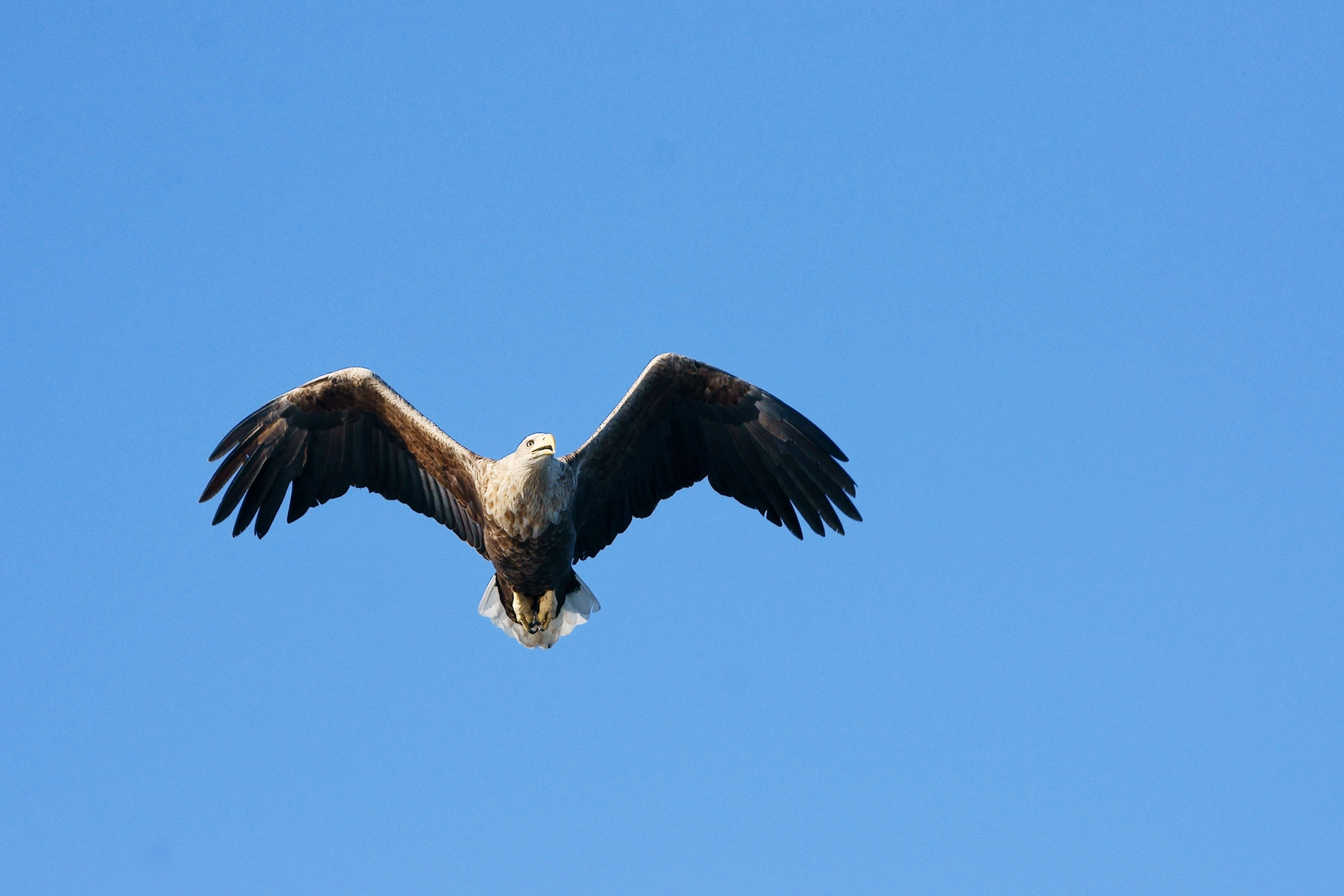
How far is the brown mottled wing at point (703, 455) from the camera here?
905cm

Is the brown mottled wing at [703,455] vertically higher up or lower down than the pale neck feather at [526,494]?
higher up

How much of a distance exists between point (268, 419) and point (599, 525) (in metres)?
2.45

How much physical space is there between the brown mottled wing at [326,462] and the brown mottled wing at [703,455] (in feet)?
3.08

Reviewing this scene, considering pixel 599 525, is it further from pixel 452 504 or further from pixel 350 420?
pixel 350 420

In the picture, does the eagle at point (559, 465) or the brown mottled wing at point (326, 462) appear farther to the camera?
the brown mottled wing at point (326, 462)

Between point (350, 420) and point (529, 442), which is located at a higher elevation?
point (350, 420)

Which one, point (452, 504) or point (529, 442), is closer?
point (529, 442)

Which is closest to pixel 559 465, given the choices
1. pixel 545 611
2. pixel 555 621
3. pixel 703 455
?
pixel 703 455

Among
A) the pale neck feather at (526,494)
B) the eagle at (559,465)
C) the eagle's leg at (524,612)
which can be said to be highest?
the eagle at (559,465)

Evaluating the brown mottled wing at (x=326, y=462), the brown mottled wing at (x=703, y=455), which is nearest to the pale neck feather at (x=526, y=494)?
the brown mottled wing at (x=703, y=455)

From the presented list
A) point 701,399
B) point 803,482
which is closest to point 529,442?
point 701,399

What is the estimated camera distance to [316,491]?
9.60 metres

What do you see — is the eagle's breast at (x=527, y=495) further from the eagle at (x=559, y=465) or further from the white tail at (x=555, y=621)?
the white tail at (x=555, y=621)

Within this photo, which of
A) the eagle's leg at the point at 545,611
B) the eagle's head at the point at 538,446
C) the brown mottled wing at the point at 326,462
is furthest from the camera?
the eagle's leg at the point at 545,611
